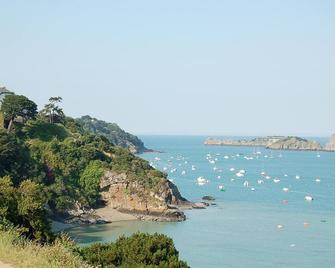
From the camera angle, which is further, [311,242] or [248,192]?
[248,192]

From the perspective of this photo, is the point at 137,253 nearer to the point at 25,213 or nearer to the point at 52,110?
the point at 25,213

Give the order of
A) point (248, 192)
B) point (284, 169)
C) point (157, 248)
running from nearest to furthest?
point (157, 248)
point (248, 192)
point (284, 169)

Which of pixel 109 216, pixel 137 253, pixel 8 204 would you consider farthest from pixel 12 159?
pixel 137 253

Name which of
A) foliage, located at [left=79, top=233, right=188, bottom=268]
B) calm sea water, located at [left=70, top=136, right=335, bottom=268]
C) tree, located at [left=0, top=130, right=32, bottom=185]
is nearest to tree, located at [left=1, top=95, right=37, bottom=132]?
tree, located at [left=0, top=130, right=32, bottom=185]

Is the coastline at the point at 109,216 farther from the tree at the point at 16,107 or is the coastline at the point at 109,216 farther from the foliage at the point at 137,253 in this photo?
the foliage at the point at 137,253

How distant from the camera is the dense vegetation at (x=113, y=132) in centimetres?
16000

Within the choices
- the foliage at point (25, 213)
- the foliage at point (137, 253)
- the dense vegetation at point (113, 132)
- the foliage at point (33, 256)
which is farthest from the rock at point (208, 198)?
the dense vegetation at point (113, 132)

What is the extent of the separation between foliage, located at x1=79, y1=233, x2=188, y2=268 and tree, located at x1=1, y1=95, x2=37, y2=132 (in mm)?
41863

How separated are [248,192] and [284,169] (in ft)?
145

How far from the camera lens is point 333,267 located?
38250 mm

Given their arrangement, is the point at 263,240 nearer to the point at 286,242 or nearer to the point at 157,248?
the point at 286,242

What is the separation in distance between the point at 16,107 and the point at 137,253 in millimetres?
43886

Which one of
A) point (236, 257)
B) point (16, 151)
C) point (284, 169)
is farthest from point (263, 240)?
point (284, 169)

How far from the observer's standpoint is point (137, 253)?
2330cm
